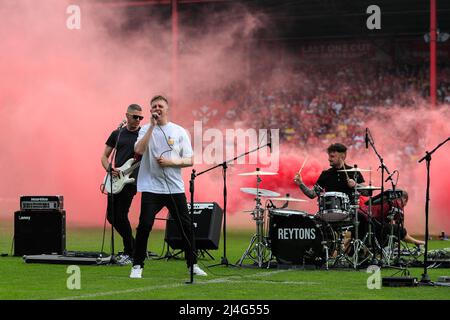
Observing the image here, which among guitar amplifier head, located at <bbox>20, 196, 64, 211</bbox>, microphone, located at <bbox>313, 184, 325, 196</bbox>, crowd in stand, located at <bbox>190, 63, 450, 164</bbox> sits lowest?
guitar amplifier head, located at <bbox>20, 196, 64, 211</bbox>

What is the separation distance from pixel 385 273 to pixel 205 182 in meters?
10.7

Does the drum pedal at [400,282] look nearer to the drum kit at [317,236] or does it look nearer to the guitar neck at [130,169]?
the drum kit at [317,236]

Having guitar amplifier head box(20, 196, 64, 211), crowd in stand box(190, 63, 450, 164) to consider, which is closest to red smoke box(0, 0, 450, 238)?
crowd in stand box(190, 63, 450, 164)

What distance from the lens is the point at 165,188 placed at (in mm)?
10703

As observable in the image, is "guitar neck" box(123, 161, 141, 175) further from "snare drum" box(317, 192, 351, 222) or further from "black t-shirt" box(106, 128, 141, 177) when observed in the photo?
"snare drum" box(317, 192, 351, 222)

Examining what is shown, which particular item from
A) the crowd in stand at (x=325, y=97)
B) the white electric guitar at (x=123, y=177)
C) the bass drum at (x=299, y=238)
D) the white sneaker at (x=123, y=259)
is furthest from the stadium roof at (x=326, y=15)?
the bass drum at (x=299, y=238)

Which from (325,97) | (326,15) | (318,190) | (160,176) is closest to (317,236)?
(318,190)

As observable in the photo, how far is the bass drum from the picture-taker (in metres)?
12.5

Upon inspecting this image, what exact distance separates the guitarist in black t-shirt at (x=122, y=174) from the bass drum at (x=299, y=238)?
176 centimetres

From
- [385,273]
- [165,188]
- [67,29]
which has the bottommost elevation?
[385,273]

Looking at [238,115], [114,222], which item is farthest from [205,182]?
[114,222]

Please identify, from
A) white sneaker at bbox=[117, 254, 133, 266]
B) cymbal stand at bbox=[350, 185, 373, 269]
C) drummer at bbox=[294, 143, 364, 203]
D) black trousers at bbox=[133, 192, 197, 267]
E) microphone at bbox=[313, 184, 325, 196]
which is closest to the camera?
black trousers at bbox=[133, 192, 197, 267]

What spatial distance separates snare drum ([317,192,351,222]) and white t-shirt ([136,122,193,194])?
86.6 inches
